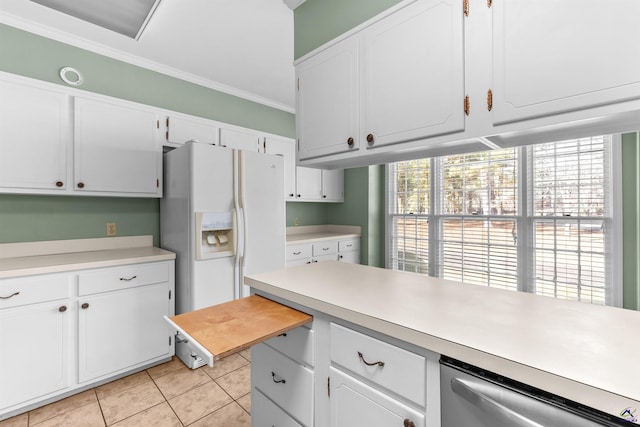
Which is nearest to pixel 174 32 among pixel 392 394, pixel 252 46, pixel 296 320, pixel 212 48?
pixel 212 48

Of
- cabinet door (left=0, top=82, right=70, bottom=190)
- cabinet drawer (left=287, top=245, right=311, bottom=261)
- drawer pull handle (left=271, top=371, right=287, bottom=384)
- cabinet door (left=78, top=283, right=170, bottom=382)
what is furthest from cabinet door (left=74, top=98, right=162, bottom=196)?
drawer pull handle (left=271, top=371, right=287, bottom=384)

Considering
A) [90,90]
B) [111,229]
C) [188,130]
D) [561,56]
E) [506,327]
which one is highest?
[90,90]

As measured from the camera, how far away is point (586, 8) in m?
0.97

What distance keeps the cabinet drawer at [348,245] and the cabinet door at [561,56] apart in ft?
9.33

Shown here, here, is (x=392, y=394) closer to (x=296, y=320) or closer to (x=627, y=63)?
(x=296, y=320)

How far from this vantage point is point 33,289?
1.87m

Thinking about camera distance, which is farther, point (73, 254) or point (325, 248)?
point (325, 248)

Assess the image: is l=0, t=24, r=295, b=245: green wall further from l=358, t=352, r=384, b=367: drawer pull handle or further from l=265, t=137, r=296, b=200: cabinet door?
l=358, t=352, r=384, b=367: drawer pull handle

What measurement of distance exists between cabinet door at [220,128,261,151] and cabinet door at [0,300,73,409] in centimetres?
194

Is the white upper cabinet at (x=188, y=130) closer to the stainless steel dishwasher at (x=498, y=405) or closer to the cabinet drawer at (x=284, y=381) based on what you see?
the cabinet drawer at (x=284, y=381)

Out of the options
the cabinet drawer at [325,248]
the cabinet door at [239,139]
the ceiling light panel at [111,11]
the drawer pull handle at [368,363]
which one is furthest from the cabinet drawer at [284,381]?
the ceiling light panel at [111,11]

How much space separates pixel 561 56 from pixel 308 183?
3.14 metres

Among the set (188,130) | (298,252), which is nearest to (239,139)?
(188,130)

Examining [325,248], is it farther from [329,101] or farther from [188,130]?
[329,101]
